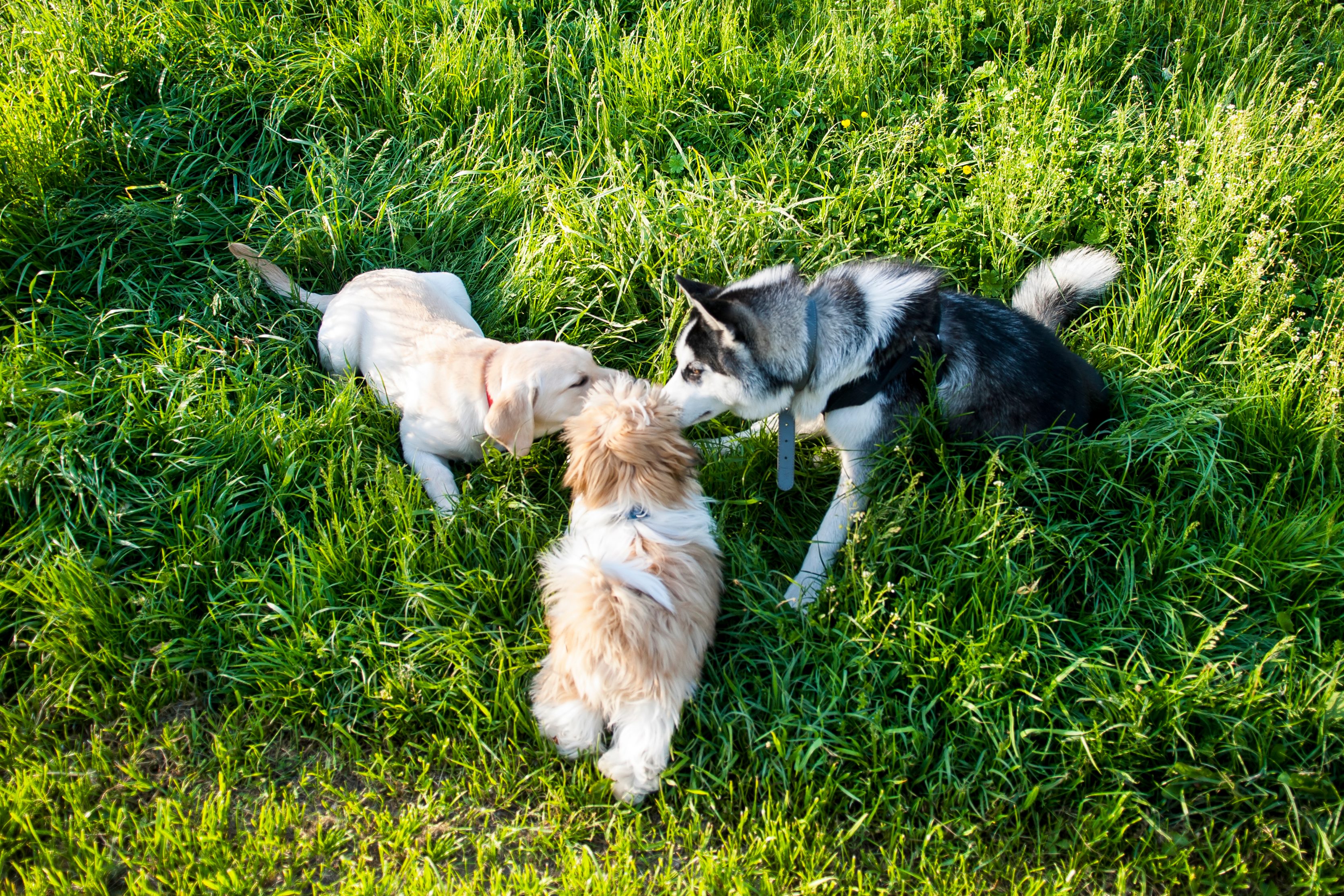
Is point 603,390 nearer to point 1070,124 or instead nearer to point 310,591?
point 310,591

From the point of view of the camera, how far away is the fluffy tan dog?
2.46 metres

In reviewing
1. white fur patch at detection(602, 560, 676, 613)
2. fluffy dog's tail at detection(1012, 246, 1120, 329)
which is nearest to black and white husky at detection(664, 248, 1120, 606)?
fluffy dog's tail at detection(1012, 246, 1120, 329)

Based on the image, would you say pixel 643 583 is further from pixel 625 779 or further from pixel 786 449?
pixel 786 449

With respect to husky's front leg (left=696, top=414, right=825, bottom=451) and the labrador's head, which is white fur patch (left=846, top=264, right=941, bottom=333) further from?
the labrador's head

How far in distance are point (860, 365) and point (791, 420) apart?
34 cm

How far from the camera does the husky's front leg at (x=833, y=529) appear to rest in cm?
305

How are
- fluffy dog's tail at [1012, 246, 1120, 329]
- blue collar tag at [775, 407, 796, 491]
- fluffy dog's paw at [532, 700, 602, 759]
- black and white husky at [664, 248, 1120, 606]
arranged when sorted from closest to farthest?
fluffy dog's paw at [532, 700, 602, 759], black and white husky at [664, 248, 1120, 606], blue collar tag at [775, 407, 796, 491], fluffy dog's tail at [1012, 246, 1120, 329]

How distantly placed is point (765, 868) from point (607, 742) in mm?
639

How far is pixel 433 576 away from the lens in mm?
2988

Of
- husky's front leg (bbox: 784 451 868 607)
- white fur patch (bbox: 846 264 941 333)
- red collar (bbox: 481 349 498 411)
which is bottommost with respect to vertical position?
husky's front leg (bbox: 784 451 868 607)

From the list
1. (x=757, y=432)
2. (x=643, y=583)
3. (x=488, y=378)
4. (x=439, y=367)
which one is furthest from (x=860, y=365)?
(x=439, y=367)

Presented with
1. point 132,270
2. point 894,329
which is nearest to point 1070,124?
point 894,329

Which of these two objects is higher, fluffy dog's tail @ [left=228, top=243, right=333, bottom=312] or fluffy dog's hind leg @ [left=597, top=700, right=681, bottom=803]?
fluffy dog's tail @ [left=228, top=243, right=333, bottom=312]

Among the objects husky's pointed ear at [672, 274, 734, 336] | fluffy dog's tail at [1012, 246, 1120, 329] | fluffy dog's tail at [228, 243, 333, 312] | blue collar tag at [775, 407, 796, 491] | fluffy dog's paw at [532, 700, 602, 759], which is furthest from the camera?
fluffy dog's tail at [228, 243, 333, 312]
